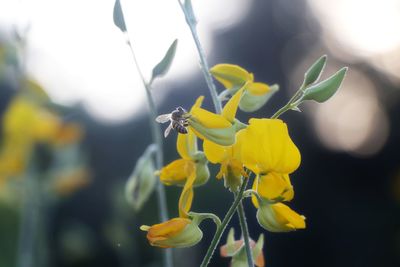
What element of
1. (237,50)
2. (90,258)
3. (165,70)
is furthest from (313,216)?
(165,70)

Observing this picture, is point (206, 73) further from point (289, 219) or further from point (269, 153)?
point (289, 219)

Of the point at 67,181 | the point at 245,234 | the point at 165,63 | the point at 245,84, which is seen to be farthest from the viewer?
the point at 67,181

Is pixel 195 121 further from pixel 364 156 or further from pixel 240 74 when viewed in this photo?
pixel 364 156

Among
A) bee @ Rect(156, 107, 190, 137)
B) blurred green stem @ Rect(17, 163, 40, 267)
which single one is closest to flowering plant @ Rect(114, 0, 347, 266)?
bee @ Rect(156, 107, 190, 137)

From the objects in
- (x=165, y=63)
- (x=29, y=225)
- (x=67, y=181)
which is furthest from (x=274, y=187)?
(x=67, y=181)

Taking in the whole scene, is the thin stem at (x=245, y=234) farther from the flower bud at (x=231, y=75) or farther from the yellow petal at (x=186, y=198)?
the flower bud at (x=231, y=75)

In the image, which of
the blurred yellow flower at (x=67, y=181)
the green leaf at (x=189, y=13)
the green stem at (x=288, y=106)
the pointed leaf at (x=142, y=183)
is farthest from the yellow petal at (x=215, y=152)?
the blurred yellow flower at (x=67, y=181)
